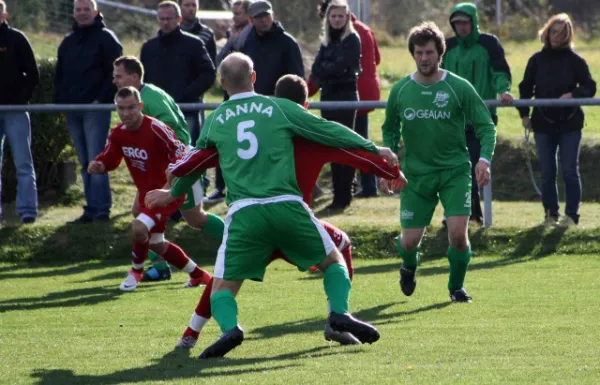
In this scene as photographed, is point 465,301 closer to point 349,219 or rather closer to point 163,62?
point 349,219

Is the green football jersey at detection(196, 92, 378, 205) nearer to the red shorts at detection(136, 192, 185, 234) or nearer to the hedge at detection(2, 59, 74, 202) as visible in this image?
the red shorts at detection(136, 192, 185, 234)

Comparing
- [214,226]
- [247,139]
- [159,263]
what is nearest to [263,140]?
[247,139]

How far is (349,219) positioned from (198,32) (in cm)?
313

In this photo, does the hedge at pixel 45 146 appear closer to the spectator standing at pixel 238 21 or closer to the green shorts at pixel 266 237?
the spectator standing at pixel 238 21

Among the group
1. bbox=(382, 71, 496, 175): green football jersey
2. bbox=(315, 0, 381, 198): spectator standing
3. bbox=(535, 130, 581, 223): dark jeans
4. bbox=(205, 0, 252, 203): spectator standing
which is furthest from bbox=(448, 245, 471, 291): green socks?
bbox=(315, 0, 381, 198): spectator standing

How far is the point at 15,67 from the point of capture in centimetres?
1388

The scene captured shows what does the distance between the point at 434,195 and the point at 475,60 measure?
10.5ft

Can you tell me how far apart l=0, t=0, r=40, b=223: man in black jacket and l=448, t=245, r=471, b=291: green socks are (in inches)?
213

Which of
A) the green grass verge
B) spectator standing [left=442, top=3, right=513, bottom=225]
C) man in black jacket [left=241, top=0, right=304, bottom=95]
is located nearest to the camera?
the green grass verge

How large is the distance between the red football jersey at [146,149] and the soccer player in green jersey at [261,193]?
123 inches

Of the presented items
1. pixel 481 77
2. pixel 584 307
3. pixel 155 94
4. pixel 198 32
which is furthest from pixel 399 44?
pixel 584 307

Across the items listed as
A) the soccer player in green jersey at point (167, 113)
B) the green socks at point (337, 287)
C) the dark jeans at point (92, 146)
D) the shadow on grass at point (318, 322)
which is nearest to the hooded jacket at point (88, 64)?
the dark jeans at point (92, 146)

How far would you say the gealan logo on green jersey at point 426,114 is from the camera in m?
9.79

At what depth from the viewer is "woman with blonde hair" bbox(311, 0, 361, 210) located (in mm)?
13773
